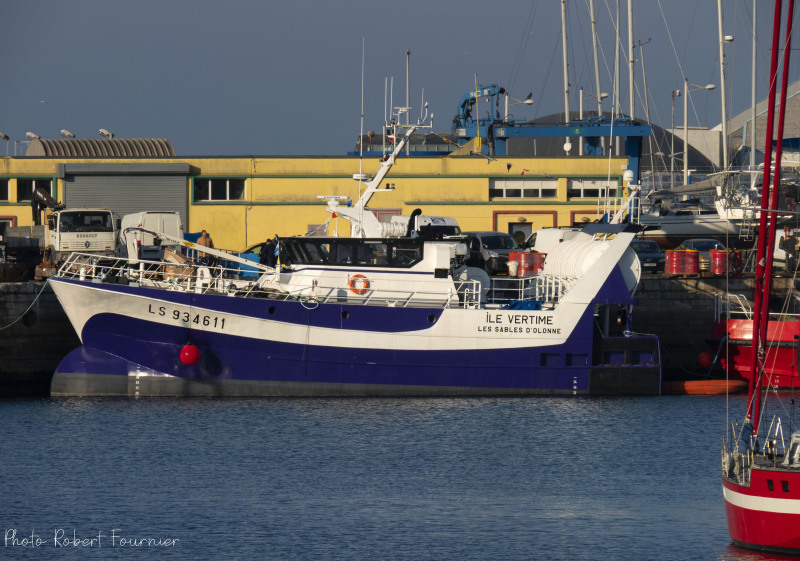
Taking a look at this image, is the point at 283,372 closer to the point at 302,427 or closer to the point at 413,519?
the point at 302,427

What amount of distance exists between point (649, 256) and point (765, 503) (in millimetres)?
22424

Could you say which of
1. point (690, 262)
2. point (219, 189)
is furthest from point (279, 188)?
point (690, 262)

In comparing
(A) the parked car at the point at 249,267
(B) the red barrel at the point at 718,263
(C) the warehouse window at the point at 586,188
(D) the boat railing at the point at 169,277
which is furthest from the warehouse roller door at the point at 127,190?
(B) the red barrel at the point at 718,263

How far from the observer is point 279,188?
4506cm

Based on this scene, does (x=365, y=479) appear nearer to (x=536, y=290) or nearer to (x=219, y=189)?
(x=536, y=290)

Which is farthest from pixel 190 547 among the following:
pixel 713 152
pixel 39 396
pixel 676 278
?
pixel 713 152

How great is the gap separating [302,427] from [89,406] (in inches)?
221

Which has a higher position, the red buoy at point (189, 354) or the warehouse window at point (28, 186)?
the warehouse window at point (28, 186)

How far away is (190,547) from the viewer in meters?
17.2

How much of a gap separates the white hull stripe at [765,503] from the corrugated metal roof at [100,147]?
36.9 metres

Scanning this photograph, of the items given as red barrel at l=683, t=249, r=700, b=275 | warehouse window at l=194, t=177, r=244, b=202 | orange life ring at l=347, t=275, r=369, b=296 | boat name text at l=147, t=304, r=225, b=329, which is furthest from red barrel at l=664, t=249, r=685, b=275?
warehouse window at l=194, t=177, r=244, b=202

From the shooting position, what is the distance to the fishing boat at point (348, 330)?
88.5ft

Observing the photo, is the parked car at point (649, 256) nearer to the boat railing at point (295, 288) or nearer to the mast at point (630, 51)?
the boat railing at point (295, 288)

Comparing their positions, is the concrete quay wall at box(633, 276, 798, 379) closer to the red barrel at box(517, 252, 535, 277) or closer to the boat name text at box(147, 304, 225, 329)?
the red barrel at box(517, 252, 535, 277)
